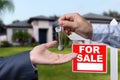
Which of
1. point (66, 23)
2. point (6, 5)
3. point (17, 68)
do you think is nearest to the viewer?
point (17, 68)

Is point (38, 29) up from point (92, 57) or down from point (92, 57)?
down

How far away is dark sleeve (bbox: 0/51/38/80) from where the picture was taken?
2.05ft

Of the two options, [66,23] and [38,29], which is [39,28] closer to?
[38,29]

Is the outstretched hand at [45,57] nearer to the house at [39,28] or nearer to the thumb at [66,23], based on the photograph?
the thumb at [66,23]

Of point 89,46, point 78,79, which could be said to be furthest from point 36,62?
point 78,79

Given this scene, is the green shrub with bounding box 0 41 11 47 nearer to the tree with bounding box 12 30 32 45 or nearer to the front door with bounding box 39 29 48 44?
the tree with bounding box 12 30 32 45

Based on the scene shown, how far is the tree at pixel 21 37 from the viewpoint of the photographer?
39.9m

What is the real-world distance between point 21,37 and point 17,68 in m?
39.5

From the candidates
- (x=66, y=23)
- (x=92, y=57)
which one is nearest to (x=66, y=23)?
(x=66, y=23)

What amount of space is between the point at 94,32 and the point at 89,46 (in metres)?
2.03

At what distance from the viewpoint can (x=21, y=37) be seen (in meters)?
39.9

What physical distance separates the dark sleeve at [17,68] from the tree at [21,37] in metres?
39.4

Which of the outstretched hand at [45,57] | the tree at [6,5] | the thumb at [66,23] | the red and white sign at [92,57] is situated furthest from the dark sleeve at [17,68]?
the tree at [6,5]

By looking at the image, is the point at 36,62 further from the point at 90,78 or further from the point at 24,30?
A: the point at 24,30
